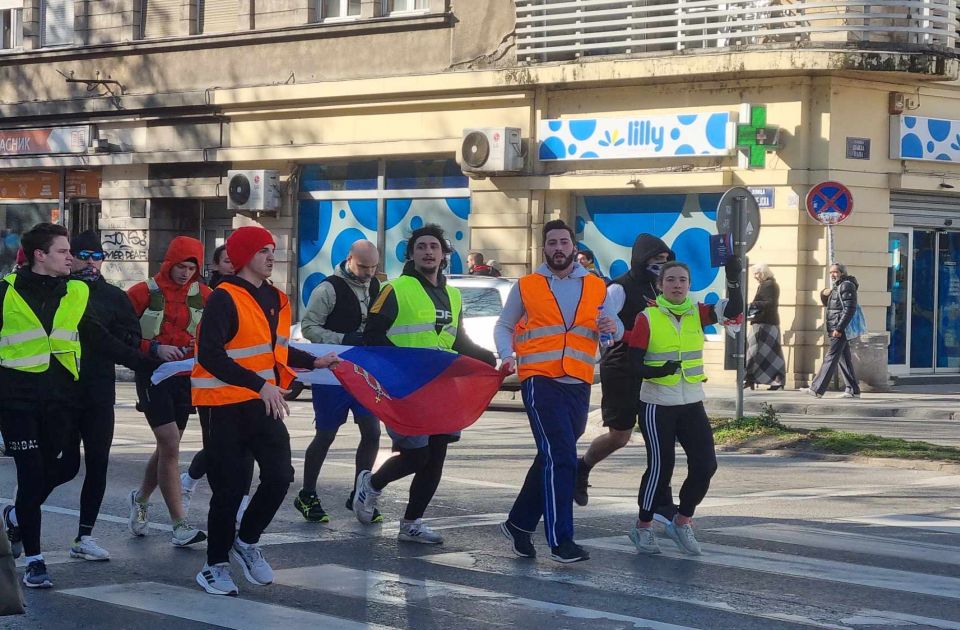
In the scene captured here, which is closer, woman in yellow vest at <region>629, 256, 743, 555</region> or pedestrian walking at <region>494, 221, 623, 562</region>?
pedestrian walking at <region>494, 221, 623, 562</region>

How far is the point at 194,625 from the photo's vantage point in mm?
6395

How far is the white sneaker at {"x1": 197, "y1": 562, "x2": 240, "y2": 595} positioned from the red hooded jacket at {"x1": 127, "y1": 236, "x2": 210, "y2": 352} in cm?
197

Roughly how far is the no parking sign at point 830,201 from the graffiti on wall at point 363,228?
6917mm

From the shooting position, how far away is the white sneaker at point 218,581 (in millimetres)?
7023

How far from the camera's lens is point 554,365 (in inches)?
315

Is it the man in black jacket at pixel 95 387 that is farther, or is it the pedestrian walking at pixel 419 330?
the pedestrian walking at pixel 419 330

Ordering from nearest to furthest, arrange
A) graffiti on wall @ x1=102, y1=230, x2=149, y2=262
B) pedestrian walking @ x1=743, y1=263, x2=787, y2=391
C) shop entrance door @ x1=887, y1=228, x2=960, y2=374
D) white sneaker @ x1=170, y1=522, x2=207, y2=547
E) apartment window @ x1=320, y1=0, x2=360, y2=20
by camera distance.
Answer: white sneaker @ x1=170, y1=522, x2=207, y2=547
pedestrian walking @ x1=743, y1=263, x2=787, y2=391
shop entrance door @ x1=887, y1=228, x2=960, y2=374
apartment window @ x1=320, y1=0, x2=360, y2=20
graffiti on wall @ x1=102, y1=230, x2=149, y2=262

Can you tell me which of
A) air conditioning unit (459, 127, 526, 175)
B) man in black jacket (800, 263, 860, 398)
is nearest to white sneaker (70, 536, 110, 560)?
man in black jacket (800, 263, 860, 398)

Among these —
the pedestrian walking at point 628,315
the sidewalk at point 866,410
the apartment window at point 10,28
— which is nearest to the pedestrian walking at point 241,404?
the pedestrian walking at point 628,315

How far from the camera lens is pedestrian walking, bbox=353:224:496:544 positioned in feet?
28.4

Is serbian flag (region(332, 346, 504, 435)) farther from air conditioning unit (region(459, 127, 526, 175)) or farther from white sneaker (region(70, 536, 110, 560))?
air conditioning unit (region(459, 127, 526, 175))

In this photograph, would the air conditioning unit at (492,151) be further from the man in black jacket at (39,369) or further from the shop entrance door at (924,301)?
the man in black jacket at (39,369)

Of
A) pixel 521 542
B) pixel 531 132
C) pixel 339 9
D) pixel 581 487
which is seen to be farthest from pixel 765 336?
pixel 521 542

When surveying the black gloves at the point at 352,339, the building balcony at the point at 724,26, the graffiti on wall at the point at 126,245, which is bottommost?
the black gloves at the point at 352,339
